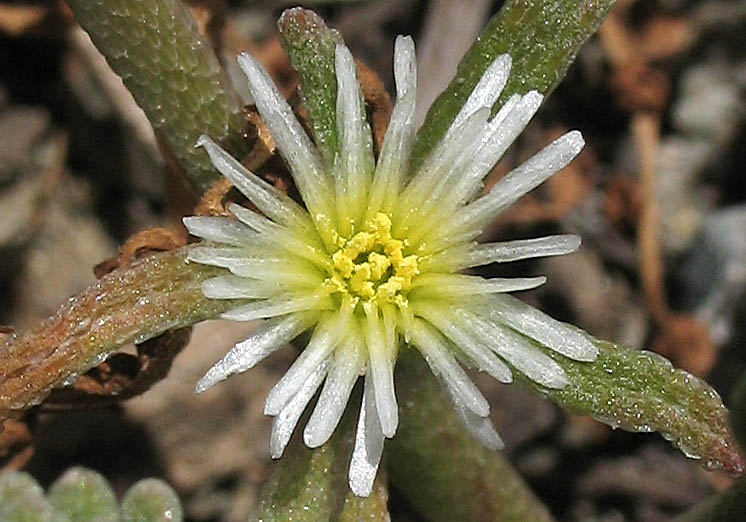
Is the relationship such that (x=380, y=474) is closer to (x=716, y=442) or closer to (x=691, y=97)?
(x=716, y=442)

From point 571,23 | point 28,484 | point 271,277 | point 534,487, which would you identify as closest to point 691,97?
point 534,487

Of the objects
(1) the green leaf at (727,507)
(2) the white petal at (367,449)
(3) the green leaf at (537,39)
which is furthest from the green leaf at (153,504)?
(1) the green leaf at (727,507)

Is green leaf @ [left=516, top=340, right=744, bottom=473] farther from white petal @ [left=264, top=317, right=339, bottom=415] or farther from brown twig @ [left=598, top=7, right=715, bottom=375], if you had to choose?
brown twig @ [left=598, top=7, right=715, bottom=375]

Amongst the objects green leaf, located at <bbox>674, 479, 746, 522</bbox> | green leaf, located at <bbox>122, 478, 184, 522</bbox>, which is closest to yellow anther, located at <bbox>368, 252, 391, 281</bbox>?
green leaf, located at <bbox>122, 478, 184, 522</bbox>

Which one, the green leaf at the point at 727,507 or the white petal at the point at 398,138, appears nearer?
the white petal at the point at 398,138

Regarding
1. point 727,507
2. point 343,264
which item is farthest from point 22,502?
point 727,507

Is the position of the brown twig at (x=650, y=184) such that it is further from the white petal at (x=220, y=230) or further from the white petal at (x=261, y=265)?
the white petal at (x=220, y=230)
